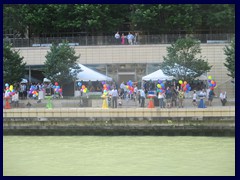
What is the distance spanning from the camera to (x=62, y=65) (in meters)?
27.8

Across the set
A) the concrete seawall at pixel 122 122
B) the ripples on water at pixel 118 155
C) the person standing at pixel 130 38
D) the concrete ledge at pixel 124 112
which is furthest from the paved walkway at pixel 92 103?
the person standing at pixel 130 38

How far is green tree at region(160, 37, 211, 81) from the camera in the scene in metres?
26.9

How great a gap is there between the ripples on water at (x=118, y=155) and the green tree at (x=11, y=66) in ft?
27.2

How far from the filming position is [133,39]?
31.7 m

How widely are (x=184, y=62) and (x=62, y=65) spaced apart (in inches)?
227

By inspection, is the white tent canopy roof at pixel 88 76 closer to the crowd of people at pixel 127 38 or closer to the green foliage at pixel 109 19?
the green foliage at pixel 109 19

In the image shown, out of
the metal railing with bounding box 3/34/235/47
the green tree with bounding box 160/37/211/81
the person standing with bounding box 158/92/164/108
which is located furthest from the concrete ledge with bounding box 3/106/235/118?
the metal railing with bounding box 3/34/235/47

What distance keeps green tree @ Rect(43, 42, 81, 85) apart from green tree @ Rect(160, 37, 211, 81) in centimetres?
432

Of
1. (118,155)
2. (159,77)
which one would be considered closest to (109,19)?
(159,77)

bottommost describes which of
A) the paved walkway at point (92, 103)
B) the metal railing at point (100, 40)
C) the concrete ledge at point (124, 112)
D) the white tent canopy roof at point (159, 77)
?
the concrete ledge at point (124, 112)

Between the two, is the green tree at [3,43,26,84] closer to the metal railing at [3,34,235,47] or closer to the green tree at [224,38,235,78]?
the metal railing at [3,34,235,47]

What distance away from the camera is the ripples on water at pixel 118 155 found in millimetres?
13219

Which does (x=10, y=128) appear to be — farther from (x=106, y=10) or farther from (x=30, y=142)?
(x=106, y=10)

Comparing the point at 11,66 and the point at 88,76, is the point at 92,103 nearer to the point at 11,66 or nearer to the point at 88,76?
the point at 88,76
